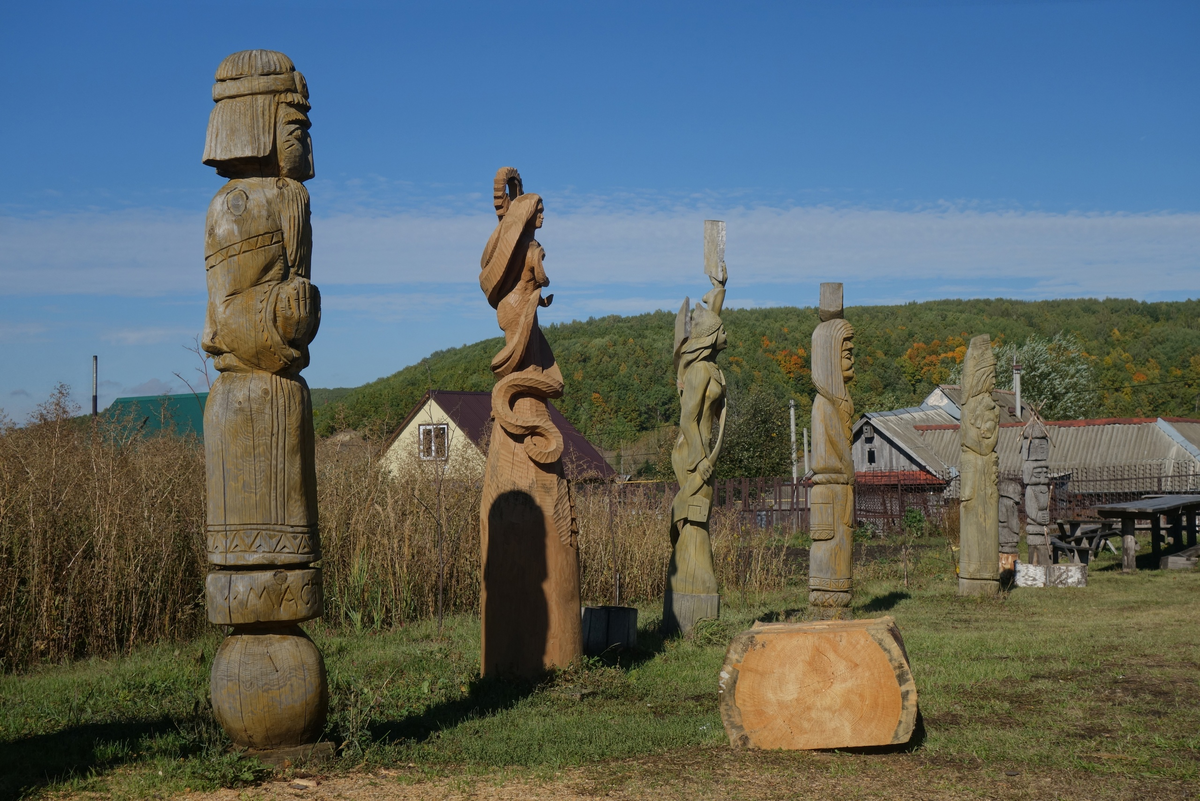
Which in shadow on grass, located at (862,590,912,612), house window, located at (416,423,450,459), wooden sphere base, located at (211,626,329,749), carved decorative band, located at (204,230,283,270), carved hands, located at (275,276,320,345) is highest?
carved decorative band, located at (204,230,283,270)

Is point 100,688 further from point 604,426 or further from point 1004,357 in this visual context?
point 1004,357

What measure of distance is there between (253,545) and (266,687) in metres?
0.66

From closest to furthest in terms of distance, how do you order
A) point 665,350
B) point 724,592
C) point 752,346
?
point 724,592
point 665,350
point 752,346

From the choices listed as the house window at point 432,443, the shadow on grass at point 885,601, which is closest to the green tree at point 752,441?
the house window at point 432,443

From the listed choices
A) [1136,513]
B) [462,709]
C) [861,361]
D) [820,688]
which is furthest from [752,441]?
[861,361]

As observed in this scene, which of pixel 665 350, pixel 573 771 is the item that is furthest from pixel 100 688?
pixel 665 350

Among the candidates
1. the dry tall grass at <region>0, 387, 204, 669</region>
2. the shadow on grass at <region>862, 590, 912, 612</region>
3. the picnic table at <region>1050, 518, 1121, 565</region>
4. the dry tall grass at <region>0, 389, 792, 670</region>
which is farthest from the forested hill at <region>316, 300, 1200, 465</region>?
the dry tall grass at <region>0, 387, 204, 669</region>

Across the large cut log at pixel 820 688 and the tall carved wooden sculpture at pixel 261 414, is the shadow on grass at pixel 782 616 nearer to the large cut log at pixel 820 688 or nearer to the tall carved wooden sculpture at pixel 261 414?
the large cut log at pixel 820 688

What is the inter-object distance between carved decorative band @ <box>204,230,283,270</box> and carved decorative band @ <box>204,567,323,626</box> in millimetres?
1514

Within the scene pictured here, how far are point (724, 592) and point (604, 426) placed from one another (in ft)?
113

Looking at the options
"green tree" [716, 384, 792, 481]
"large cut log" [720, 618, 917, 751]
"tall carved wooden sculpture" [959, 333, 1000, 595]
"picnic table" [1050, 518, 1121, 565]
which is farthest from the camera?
"green tree" [716, 384, 792, 481]

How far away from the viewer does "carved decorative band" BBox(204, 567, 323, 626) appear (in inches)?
175

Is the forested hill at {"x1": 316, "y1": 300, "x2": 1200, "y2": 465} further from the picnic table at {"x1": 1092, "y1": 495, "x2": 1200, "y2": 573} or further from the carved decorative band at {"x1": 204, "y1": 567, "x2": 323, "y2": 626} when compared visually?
the carved decorative band at {"x1": 204, "y1": 567, "x2": 323, "y2": 626}

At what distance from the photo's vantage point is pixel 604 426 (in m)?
46.9
